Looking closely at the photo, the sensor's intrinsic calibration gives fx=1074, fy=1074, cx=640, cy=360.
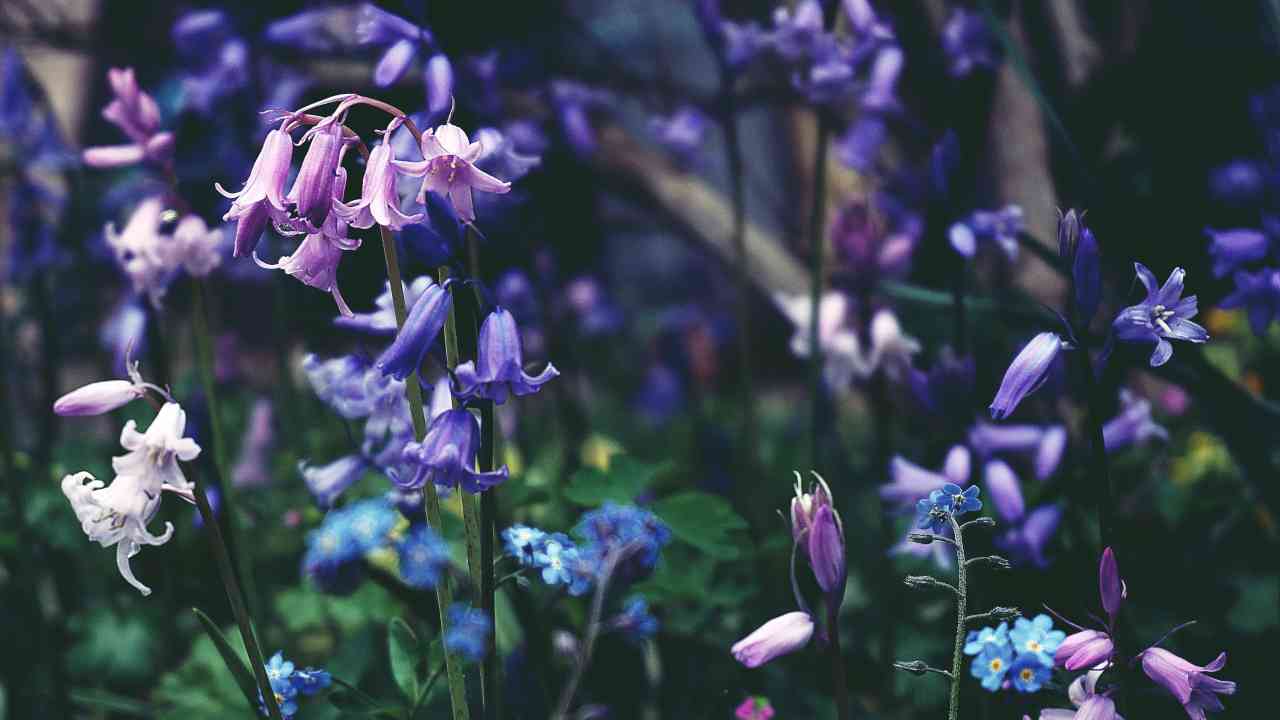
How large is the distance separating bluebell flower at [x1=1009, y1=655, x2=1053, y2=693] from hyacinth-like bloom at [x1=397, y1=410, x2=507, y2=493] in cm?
73

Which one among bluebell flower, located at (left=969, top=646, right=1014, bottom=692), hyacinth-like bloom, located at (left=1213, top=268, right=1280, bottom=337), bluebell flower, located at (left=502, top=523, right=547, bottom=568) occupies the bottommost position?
bluebell flower, located at (left=969, top=646, right=1014, bottom=692)

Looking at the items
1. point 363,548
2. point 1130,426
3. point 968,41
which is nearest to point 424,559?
point 363,548

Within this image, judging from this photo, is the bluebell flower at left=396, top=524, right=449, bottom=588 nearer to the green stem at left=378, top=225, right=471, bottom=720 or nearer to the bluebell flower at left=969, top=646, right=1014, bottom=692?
the green stem at left=378, top=225, right=471, bottom=720

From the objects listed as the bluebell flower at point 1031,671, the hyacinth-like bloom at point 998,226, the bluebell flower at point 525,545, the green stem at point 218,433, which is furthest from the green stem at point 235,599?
the hyacinth-like bloom at point 998,226

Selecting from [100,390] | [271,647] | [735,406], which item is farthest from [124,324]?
[735,406]

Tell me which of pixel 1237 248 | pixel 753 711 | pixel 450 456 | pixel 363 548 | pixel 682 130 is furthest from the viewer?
pixel 682 130

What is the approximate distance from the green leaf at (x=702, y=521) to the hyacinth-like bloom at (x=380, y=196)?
0.83 metres

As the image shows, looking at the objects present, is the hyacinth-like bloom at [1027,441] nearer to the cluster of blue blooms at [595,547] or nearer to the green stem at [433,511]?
the cluster of blue blooms at [595,547]

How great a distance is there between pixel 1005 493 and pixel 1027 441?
0.75 ft

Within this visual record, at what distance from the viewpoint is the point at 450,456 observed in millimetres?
1237

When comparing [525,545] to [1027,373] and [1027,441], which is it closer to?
[1027,373]

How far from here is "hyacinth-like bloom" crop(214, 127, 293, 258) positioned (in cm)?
127

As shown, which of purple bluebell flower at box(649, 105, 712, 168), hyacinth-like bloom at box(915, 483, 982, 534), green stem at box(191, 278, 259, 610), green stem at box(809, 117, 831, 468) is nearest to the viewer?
hyacinth-like bloom at box(915, 483, 982, 534)

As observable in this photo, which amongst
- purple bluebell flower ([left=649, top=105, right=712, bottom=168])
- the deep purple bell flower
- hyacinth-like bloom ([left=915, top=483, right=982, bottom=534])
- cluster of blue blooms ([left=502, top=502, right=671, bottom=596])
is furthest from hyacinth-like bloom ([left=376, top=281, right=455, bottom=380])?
purple bluebell flower ([left=649, top=105, right=712, bottom=168])
